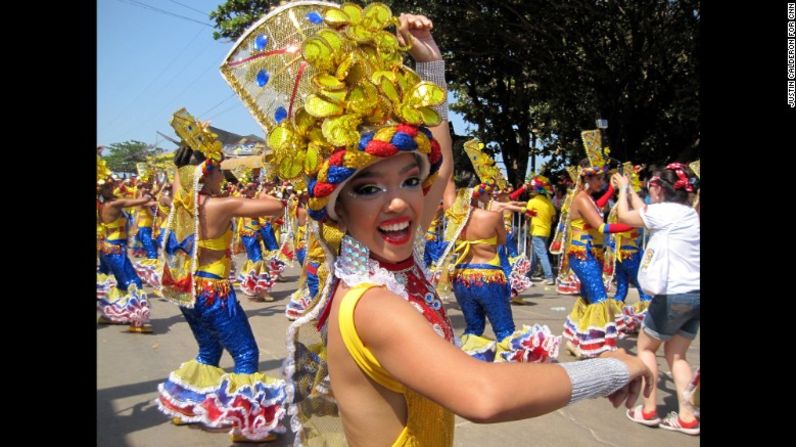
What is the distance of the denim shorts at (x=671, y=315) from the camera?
435cm

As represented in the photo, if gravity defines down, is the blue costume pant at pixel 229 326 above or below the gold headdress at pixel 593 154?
below

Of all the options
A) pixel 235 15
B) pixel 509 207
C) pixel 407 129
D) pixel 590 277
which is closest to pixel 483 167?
pixel 509 207

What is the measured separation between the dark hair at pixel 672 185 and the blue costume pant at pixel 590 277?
2.38 metres

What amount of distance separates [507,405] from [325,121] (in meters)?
0.93

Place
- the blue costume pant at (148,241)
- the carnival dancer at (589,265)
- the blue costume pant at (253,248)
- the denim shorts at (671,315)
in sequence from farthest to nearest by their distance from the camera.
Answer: the blue costume pant at (148,241), the blue costume pant at (253,248), the carnival dancer at (589,265), the denim shorts at (671,315)

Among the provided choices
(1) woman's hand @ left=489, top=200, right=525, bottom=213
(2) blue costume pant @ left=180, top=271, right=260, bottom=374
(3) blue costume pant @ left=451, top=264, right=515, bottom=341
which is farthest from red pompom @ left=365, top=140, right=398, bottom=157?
(1) woman's hand @ left=489, top=200, right=525, bottom=213

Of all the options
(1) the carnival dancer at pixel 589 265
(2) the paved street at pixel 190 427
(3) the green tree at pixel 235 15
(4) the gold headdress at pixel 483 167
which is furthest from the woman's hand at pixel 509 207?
(3) the green tree at pixel 235 15

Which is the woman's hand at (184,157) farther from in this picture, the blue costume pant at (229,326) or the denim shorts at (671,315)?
the denim shorts at (671,315)

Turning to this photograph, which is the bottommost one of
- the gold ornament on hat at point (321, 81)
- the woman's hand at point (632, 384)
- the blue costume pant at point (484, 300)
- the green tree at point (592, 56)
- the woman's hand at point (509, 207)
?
the blue costume pant at point (484, 300)

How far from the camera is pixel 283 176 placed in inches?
74.8

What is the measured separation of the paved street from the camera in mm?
4516

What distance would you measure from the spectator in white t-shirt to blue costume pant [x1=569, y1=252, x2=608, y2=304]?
7.10 ft

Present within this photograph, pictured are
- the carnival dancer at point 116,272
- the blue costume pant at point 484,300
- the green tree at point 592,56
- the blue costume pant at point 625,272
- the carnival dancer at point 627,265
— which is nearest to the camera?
the blue costume pant at point 484,300
